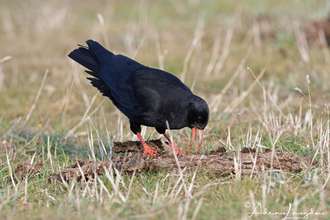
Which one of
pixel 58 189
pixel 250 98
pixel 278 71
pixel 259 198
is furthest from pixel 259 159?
pixel 278 71

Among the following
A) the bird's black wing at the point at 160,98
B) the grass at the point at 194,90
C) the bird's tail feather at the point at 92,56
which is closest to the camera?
the grass at the point at 194,90

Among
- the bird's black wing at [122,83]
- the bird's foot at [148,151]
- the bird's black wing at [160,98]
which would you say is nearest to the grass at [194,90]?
the bird's black wing at [122,83]

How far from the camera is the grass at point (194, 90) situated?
2.74 m

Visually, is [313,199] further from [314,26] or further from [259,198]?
[314,26]

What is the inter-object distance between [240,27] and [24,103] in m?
6.85

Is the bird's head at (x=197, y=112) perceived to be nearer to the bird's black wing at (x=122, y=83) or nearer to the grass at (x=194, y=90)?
the grass at (x=194, y=90)

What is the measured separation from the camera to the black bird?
143 inches

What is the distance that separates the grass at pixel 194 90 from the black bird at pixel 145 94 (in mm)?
401

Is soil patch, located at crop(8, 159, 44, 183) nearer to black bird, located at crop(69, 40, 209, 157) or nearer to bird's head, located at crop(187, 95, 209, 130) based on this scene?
black bird, located at crop(69, 40, 209, 157)

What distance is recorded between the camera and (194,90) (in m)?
7.60

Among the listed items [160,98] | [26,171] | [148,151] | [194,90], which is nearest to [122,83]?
[160,98]

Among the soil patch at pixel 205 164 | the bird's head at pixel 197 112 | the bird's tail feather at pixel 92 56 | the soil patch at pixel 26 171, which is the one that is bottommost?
the soil patch at pixel 26 171

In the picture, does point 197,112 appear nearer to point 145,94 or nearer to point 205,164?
point 205,164

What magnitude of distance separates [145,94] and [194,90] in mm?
3815
